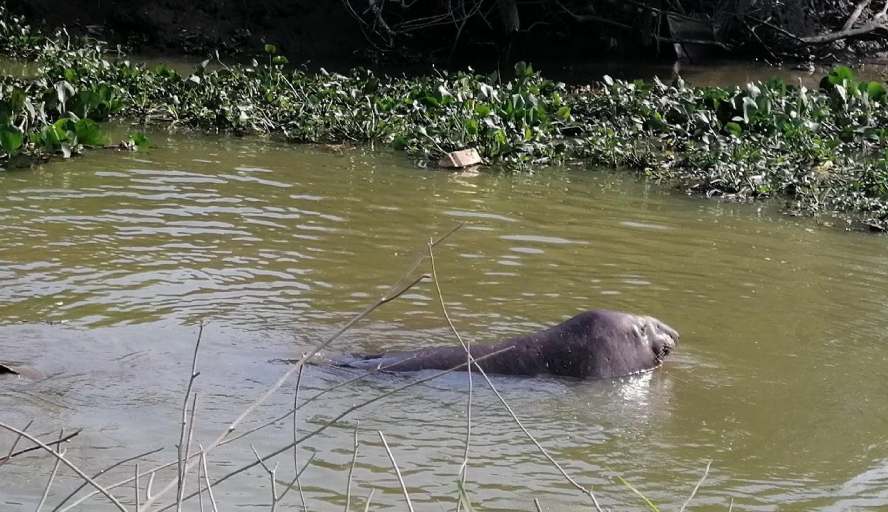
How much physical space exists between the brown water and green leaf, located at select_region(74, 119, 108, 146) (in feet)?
0.43

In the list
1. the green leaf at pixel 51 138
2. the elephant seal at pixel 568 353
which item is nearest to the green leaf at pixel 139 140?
the green leaf at pixel 51 138

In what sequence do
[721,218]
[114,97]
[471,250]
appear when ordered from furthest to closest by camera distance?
[114,97] < [721,218] < [471,250]

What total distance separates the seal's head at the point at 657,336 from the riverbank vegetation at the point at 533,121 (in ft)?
11.3

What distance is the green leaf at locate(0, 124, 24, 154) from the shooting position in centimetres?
823

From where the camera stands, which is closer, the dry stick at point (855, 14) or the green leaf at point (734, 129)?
the green leaf at point (734, 129)

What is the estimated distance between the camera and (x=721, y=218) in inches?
316

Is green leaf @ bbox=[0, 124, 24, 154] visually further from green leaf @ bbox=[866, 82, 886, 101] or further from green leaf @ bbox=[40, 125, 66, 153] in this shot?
green leaf @ bbox=[866, 82, 886, 101]

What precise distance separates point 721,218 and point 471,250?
2207 mm

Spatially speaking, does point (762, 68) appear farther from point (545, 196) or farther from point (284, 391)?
point (284, 391)

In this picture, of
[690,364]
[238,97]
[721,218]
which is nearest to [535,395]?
[690,364]

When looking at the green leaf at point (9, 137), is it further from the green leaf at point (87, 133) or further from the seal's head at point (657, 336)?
the seal's head at point (657, 336)

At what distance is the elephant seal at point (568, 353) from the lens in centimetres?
478

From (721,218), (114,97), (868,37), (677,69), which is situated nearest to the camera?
(721,218)

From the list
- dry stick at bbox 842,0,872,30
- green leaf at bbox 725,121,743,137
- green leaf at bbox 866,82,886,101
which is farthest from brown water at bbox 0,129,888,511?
dry stick at bbox 842,0,872,30
